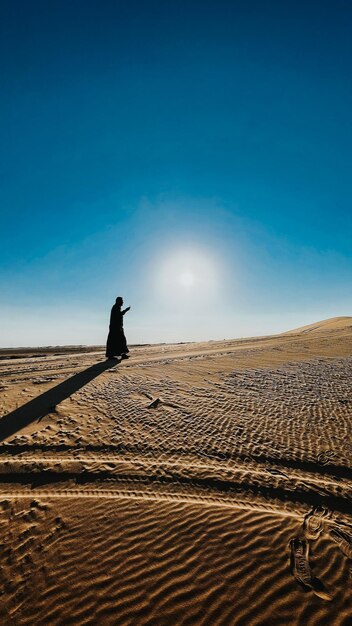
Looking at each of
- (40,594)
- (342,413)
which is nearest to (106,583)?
(40,594)

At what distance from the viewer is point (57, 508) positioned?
3746 millimetres

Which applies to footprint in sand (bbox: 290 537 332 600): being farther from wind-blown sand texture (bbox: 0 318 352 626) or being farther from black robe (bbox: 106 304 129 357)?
black robe (bbox: 106 304 129 357)

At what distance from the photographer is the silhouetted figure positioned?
16.0m

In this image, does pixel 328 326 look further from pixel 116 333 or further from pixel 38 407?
pixel 38 407

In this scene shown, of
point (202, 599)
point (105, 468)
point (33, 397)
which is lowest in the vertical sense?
point (202, 599)

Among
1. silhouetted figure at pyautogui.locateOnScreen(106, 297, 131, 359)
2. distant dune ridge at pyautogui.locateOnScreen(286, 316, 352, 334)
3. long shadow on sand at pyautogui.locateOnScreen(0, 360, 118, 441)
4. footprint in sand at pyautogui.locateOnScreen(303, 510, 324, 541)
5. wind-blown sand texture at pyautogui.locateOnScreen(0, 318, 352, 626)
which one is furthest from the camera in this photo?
distant dune ridge at pyautogui.locateOnScreen(286, 316, 352, 334)

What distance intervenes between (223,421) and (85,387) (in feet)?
17.3

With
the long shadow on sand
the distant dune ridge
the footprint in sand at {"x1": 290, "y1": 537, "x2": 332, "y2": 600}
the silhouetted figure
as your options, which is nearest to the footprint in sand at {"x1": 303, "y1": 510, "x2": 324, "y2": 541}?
the footprint in sand at {"x1": 290, "y1": 537, "x2": 332, "y2": 600}

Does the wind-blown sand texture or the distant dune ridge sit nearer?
the wind-blown sand texture

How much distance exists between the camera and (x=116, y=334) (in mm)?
16469

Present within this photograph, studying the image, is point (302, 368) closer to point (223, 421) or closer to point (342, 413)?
point (342, 413)

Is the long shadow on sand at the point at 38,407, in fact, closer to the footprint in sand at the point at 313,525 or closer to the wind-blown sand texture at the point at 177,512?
the wind-blown sand texture at the point at 177,512

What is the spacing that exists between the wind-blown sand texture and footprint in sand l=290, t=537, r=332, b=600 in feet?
0.04

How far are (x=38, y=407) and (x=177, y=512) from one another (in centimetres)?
543
